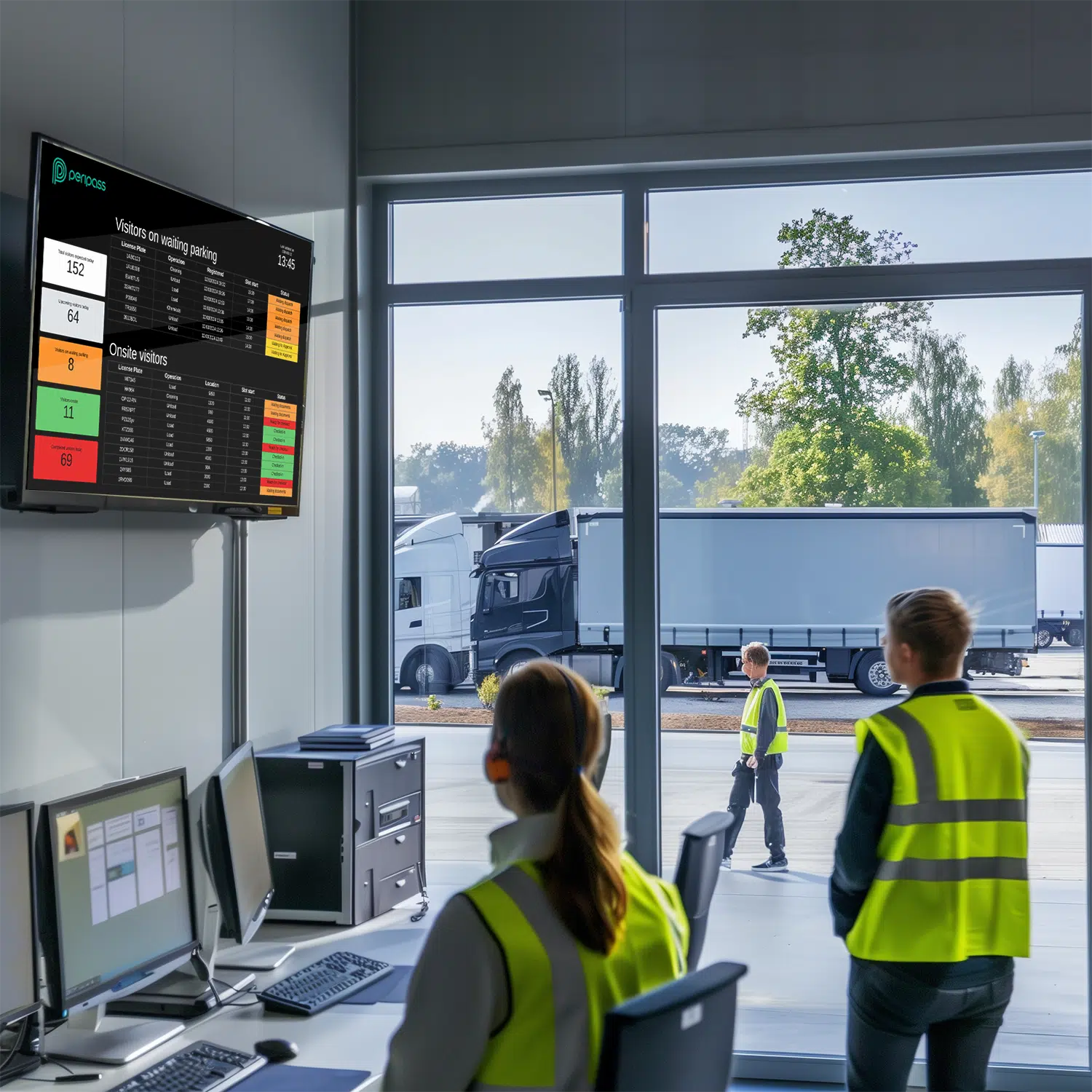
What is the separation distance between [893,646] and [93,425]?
5.68ft

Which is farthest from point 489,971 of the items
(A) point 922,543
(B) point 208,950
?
(A) point 922,543

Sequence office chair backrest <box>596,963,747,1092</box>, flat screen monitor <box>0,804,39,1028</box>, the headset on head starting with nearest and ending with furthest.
→ office chair backrest <box>596,963,747,1092</box> < the headset on head < flat screen monitor <box>0,804,39,1028</box>

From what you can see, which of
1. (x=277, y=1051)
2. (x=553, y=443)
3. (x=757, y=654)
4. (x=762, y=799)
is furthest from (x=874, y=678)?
(x=277, y=1051)

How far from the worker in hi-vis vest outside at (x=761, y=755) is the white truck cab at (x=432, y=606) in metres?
0.93

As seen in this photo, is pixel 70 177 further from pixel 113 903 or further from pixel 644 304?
pixel 644 304

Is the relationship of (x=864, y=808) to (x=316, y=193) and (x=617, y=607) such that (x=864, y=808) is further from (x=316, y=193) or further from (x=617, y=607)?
(x=316, y=193)

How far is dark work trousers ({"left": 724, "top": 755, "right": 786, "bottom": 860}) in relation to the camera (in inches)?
139

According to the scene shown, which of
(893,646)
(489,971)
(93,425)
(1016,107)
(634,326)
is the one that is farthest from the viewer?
(634,326)

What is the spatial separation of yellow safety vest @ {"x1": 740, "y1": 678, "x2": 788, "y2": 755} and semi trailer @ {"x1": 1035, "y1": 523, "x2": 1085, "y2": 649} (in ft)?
2.64

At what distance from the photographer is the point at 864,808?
2377mm

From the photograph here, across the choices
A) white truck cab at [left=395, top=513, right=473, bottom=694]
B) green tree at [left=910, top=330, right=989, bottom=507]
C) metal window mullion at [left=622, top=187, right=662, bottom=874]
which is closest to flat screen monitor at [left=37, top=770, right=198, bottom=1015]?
white truck cab at [left=395, top=513, right=473, bottom=694]

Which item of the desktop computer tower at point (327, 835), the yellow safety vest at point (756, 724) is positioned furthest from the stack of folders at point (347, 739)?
the yellow safety vest at point (756, 724)

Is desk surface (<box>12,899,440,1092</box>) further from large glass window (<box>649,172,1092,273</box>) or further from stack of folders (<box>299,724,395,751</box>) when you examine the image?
large glass window (<box>649,172,1092,273</box>)

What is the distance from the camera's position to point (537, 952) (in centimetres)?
141
